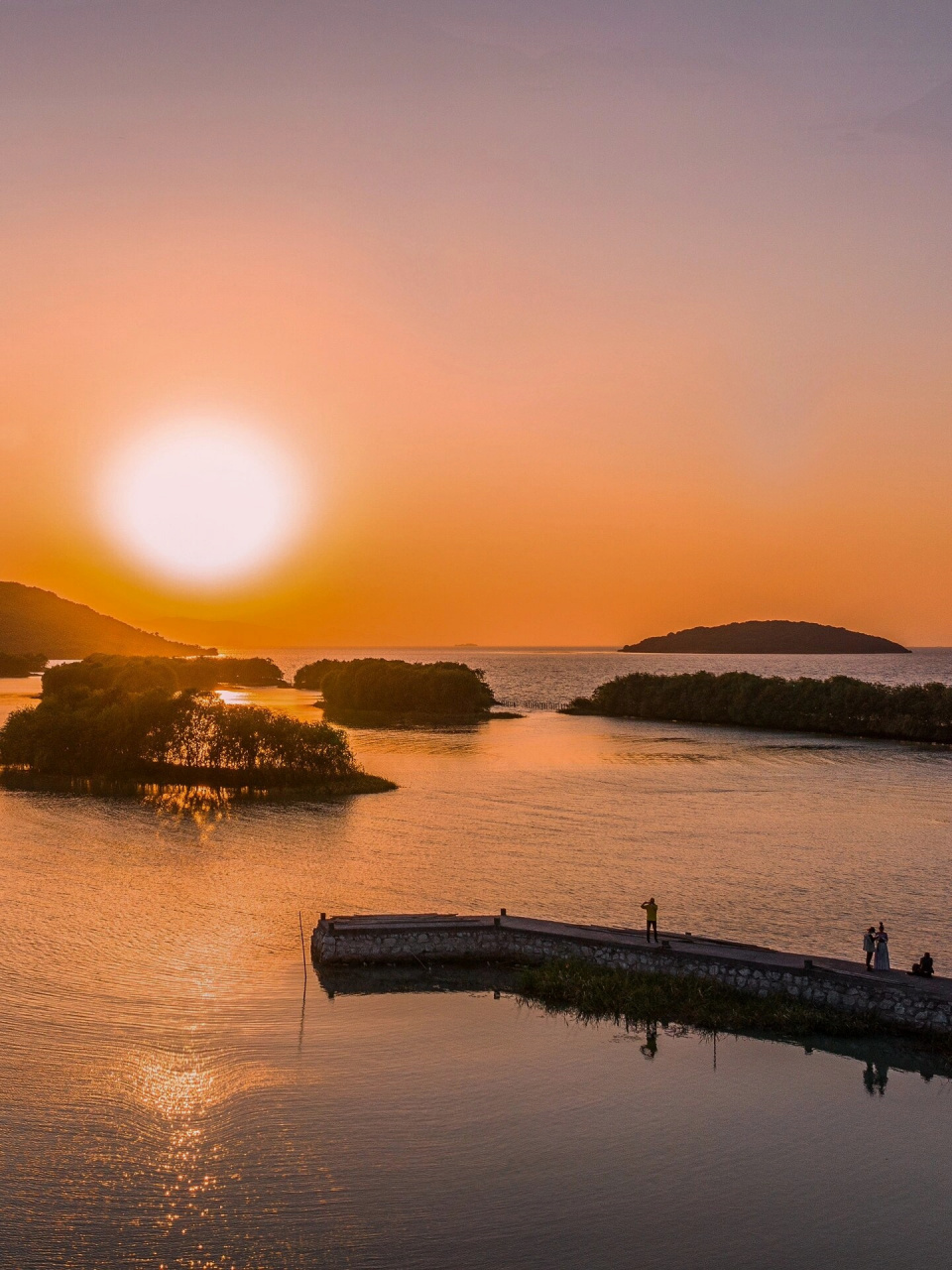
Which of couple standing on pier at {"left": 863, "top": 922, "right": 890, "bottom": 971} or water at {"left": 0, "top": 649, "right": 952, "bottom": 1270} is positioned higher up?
couple standing on pier at {"left": 863, "top": 922, "right": 890, "bottom": 971}

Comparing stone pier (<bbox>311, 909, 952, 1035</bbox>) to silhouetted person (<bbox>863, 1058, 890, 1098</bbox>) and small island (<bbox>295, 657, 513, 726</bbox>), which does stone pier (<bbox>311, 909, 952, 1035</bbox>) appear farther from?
small island (<bbox>295, 657, 513, 726</bbox>)

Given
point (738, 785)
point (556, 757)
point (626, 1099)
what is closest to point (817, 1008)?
point (626, 1099)

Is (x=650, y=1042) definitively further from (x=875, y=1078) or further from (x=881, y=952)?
(x=881, y=952)

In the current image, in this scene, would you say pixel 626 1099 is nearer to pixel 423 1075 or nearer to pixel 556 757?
pixel 423 1075

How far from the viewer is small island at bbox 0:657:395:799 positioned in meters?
77.1

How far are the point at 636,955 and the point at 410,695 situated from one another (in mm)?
144975

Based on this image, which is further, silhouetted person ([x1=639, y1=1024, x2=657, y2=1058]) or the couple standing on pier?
the couple standing on pier

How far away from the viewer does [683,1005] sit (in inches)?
1222

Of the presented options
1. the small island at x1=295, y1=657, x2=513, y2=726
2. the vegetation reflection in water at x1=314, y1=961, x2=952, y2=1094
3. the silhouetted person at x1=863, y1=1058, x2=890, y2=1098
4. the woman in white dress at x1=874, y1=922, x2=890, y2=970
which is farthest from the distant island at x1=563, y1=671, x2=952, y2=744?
the silhouetted person at x1=863, y1=1058, x2=890, y2=1098

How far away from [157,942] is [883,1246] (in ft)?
90.6

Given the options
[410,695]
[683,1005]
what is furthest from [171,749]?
[410,695]

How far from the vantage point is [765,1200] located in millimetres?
21266

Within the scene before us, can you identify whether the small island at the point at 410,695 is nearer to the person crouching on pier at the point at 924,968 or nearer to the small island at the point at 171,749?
the small island at the point at 171,749

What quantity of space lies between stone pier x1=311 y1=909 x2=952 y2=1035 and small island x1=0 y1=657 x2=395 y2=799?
131ft
